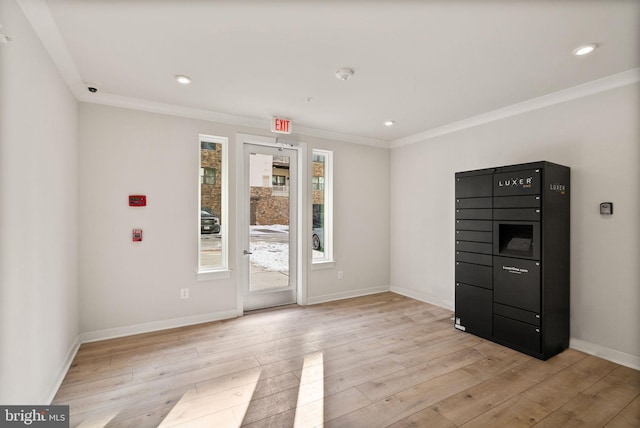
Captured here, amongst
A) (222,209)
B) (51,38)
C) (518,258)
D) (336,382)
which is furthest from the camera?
(222,209)

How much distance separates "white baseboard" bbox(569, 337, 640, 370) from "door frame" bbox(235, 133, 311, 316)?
3.21 meters

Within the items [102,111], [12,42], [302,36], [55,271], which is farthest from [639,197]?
[102,111]

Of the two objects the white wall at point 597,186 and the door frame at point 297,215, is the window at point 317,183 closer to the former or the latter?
the door frame at point 297,215

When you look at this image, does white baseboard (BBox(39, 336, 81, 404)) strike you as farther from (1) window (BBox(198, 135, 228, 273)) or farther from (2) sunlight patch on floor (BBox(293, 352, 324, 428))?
(2) sunlight patch on floor (BBox(293, 352, 324, 428))

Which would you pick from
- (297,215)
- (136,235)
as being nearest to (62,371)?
(136,235)

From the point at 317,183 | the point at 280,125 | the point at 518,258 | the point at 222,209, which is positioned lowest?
the point at 518,258

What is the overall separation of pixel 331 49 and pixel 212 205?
8.27 ft

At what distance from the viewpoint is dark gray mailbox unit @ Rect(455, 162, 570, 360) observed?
2.82 m

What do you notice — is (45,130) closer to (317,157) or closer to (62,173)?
(62,173)

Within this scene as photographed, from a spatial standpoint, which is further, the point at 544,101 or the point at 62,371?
the point at 544,101

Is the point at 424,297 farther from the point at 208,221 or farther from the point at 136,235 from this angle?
the point at 136,235

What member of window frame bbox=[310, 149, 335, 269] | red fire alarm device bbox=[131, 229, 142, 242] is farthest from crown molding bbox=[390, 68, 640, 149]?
red fire alarm device bbox=[131, 229, 142, 242]

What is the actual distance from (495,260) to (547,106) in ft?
5.84

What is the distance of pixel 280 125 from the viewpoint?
3.96 meters
